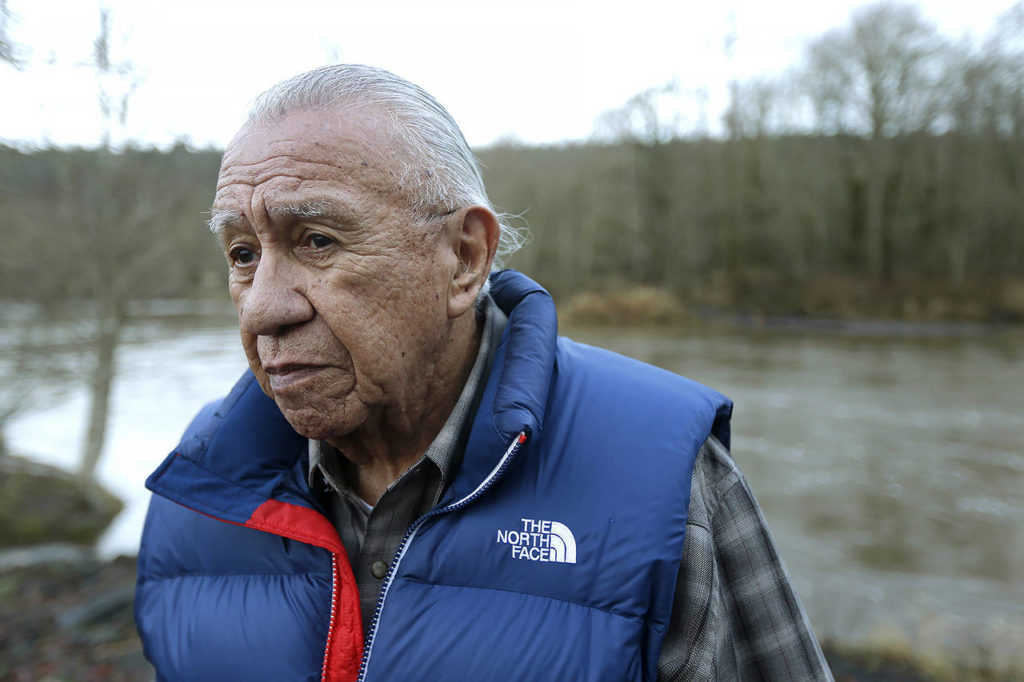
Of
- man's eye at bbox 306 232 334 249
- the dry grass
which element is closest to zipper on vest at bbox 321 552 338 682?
man's eye at bbox 306 232 334 249

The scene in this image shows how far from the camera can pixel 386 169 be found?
1.32 metres

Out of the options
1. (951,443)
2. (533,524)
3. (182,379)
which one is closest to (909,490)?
(951,443)

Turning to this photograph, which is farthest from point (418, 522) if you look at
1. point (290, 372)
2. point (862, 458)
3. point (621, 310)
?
point (621, 310)

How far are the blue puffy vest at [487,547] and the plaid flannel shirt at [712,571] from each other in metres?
0.06

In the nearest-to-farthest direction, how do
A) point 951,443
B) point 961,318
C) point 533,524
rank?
point 533,524
point 951,443
point 961,318

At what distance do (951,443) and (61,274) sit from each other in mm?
12245

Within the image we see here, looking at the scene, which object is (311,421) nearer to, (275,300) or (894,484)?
(275,300)

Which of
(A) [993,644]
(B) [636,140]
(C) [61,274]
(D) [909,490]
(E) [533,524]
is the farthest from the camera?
(B) [636,140]

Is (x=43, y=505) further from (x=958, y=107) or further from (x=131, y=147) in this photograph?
(x=958, y=107)

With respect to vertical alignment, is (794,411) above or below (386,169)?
below

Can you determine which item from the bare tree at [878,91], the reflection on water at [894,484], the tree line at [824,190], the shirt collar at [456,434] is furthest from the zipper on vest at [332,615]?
the bare tree at [878,91]

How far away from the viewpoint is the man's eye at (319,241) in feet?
4.38

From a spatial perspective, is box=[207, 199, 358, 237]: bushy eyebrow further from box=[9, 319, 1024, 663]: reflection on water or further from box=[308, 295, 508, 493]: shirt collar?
box=[9, 319, 1024, 663]: reflection on water

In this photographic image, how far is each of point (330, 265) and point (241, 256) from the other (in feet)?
0.81
